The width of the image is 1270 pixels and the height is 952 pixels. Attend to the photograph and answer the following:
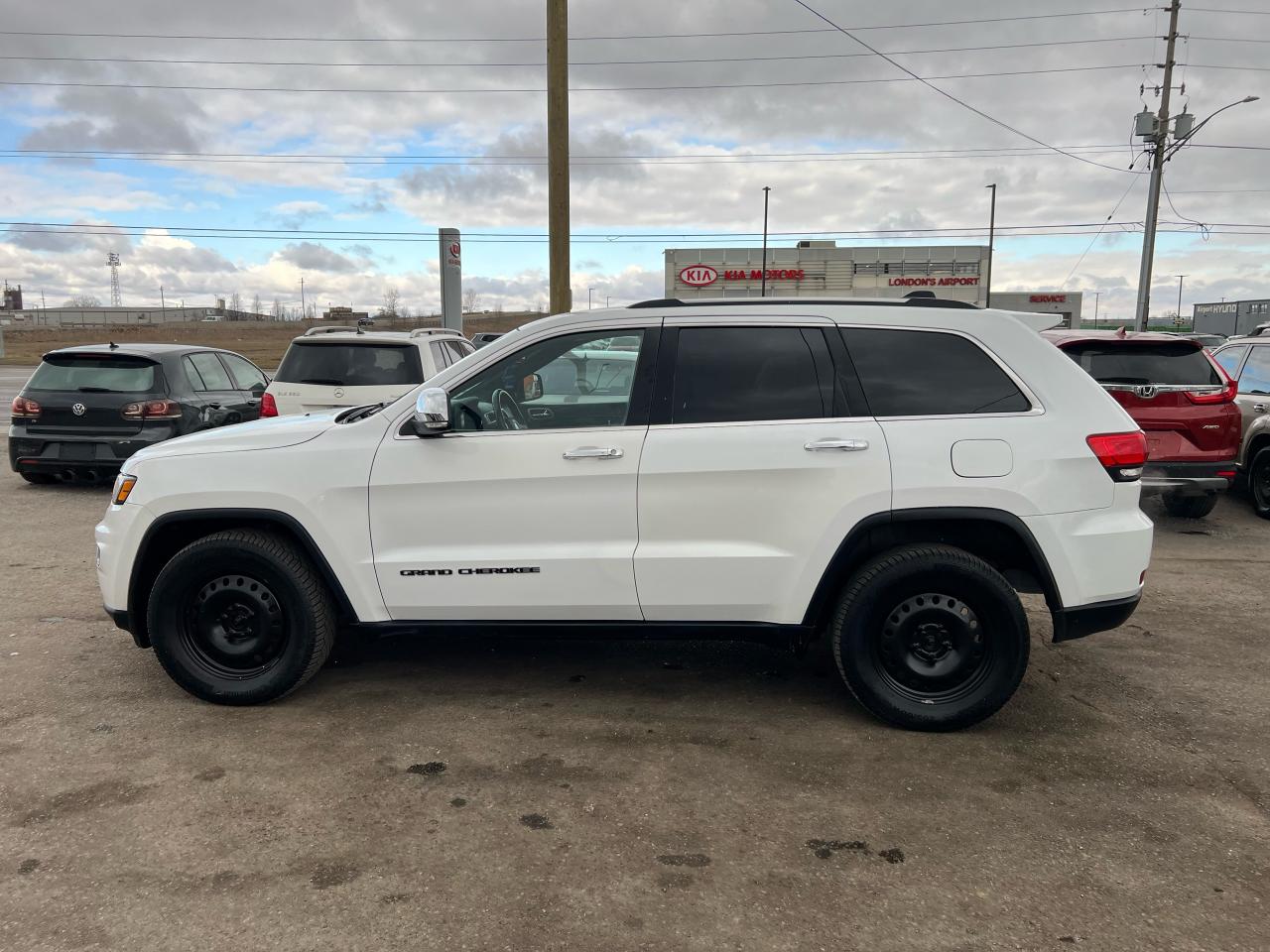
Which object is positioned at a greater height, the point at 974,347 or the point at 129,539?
the point at 974,347

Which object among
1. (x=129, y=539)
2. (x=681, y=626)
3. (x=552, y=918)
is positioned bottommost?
(x=552, y=918)

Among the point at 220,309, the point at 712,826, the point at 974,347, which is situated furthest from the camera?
the point at 220,309

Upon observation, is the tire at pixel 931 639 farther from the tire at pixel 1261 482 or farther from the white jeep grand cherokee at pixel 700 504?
the tire at pixel 1261 482

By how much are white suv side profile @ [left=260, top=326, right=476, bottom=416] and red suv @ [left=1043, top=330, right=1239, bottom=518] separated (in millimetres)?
5828

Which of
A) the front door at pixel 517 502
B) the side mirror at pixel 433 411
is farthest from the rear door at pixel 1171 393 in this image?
the side mirror at pixel 433 411

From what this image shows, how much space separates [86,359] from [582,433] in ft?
26.0

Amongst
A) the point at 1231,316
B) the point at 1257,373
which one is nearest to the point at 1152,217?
the point at 1257,373

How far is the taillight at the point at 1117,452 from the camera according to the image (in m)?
3.83

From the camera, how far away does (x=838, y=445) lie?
3854 mm

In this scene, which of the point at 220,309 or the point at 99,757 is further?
the point at 220,309

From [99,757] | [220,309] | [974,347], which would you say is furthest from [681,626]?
[220,309]

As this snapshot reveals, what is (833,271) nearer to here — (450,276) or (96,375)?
(450,276)

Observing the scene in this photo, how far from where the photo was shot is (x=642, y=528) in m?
3.92

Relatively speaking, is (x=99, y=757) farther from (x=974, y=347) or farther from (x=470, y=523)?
(x=974, y=347)
